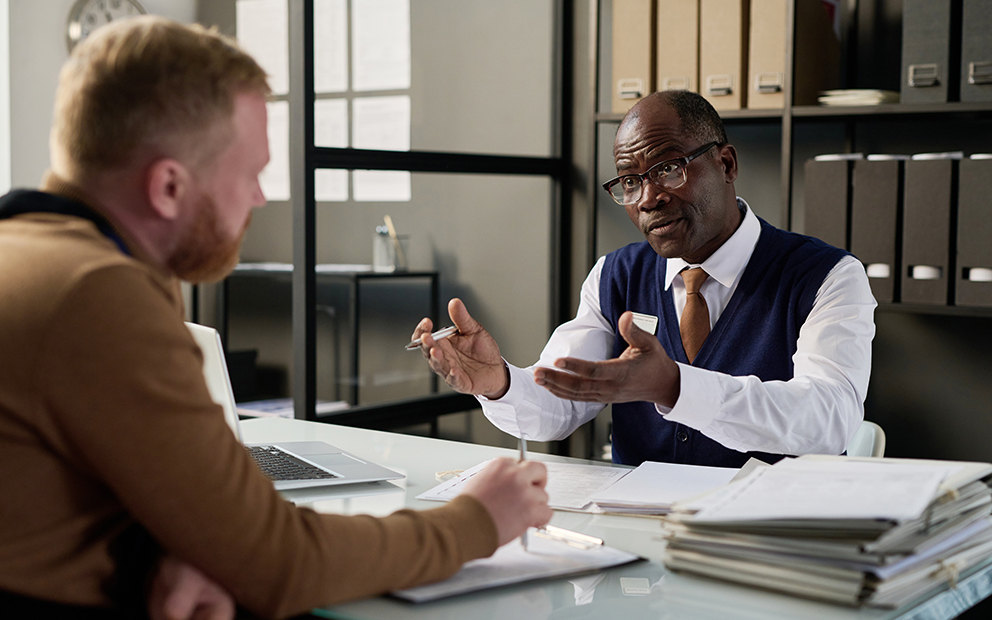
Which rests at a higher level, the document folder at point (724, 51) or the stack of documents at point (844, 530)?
the document folder at point (724, 51)

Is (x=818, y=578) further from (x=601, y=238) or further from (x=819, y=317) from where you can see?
(x=601, y=238)

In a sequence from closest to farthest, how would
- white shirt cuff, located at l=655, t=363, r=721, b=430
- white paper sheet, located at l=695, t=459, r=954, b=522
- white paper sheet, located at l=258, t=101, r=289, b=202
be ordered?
white paper sheet, located at l=695, t=459, r=954, b=522, white shirt cuff, located at l=655, t=363, r=721, b=430, white paper sheet, located at l=258, t=101, r=289, b=202

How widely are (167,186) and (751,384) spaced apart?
0.99m

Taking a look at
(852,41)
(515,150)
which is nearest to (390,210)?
(515,150)

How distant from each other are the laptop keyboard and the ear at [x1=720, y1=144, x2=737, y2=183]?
1.05m

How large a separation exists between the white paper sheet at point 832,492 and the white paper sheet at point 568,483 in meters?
0.31

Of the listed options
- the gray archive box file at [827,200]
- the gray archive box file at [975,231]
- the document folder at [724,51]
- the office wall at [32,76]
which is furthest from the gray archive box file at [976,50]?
the office wall at [32,76]

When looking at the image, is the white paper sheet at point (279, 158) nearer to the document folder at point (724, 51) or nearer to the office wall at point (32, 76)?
the office wall at point (32, 76)

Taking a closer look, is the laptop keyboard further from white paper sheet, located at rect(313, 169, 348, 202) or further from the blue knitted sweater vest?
white paper sheet, located at rect(313, 169, 348, 202)

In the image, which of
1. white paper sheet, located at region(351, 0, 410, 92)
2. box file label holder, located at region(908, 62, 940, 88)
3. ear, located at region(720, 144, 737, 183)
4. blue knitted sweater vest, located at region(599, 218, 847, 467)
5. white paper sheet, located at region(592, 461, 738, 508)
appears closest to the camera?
white paper sheet, located at region(592, 461, 738, 508)

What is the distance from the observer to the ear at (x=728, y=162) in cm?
194

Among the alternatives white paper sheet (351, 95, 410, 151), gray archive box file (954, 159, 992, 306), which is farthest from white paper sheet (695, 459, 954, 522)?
white paper sheet (351, 95, 410, 151)

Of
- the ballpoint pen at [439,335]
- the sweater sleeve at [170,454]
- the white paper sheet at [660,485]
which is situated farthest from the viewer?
the ballpoint pen at [439,335]

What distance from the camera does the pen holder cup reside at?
3232 mm
